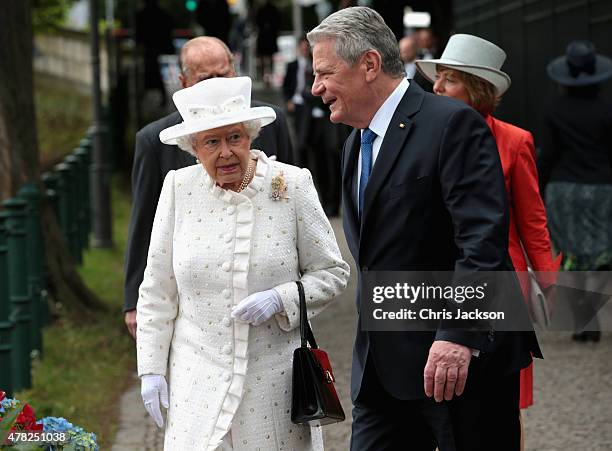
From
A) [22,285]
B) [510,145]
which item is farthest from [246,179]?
[22,285]

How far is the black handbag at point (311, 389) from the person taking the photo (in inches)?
177

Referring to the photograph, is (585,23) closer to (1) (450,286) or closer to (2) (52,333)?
(2) (52,333)

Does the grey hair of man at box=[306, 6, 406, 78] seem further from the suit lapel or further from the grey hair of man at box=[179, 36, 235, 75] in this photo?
the grey hair of man at box=[179, 36, 235, 75]

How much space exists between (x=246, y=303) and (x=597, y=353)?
5345 mm

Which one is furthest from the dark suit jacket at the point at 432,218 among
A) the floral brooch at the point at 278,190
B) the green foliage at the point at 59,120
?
the green foliage at the point at 59,120

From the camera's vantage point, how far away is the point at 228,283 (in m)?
4.58

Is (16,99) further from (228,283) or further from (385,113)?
(385,113)

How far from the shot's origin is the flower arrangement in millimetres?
3900

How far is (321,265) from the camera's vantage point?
15.6ft

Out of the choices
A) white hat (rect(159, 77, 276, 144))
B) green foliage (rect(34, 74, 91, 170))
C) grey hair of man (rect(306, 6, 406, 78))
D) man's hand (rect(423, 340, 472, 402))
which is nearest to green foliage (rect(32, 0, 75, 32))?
green foliage (rect(34, 74, 91, 170))

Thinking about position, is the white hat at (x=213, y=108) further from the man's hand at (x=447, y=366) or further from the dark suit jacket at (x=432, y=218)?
the man's hand at (x=447, y=366)

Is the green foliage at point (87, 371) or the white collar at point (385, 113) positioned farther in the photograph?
the green foliage at point (87, 371)

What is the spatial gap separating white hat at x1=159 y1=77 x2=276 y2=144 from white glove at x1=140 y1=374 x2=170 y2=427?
0.80 meters

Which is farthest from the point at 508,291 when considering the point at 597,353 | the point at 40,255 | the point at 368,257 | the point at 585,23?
the point at 585,23
